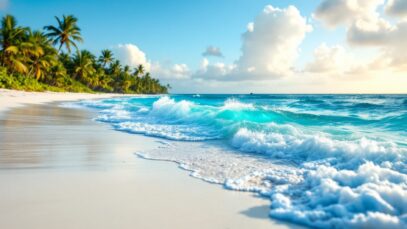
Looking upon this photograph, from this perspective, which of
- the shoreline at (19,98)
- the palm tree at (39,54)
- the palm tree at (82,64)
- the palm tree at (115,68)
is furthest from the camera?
the palm tree at (115,68)

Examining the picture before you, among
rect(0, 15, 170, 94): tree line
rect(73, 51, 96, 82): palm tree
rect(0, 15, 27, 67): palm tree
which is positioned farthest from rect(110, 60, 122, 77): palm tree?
rect(0, 15, 27, 67): palm tree

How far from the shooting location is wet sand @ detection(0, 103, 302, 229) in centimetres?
264

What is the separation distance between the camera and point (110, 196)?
3234 mm

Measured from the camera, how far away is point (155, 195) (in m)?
3.34

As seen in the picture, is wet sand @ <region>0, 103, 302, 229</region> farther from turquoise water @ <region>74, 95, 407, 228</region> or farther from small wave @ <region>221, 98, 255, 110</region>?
small wave @ <region>221, 98, 255, 110</region>

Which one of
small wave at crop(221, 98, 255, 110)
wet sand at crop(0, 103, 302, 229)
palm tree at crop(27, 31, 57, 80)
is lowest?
wet sand at crop(0, 103, 302, 229)

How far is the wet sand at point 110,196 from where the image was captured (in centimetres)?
264

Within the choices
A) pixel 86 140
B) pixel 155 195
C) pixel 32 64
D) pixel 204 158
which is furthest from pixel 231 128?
pixel 32 64

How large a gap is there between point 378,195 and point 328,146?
279 centimetres

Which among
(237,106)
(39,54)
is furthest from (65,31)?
(237,106)

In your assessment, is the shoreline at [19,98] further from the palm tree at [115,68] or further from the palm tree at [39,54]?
the palm tree at [115,68]

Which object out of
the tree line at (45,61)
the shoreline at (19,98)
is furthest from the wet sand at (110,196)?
the tree line at (45,61)

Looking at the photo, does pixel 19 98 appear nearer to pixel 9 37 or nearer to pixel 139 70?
pixel 9 37

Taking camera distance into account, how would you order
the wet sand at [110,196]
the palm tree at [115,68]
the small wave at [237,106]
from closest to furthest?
the wet sand at [110,196], the small wave at [237,106], the palm tree at [115,68]
